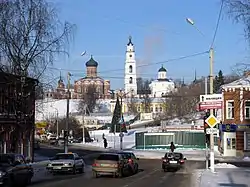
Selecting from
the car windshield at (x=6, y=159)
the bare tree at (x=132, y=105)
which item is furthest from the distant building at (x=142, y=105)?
the car windshield at (x=6, y=159)

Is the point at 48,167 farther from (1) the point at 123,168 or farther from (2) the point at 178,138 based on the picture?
(2) the point at 178,138

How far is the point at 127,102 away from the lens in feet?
590

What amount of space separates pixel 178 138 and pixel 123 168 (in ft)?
147

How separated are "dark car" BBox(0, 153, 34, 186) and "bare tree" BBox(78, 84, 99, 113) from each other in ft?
460

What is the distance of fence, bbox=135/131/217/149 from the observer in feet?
249

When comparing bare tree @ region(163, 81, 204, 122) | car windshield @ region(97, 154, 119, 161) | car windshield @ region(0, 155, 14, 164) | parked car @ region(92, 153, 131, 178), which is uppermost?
bare tree @ region(163, 81, 204, 122)

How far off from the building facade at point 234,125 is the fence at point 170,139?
14.1m

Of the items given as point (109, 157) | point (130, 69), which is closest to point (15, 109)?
point (109, 157)

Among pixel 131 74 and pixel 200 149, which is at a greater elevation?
pixel 131 74

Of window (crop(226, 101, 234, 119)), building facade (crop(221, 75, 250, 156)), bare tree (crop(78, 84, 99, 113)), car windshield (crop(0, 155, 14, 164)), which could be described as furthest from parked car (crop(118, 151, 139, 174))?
bare tree (crop(78, 84, 99, 113))

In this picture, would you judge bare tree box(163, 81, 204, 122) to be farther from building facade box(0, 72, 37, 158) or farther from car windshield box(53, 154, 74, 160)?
car windshield box(53, 154, 74, 160)

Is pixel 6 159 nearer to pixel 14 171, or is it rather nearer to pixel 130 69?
pixel 14 171

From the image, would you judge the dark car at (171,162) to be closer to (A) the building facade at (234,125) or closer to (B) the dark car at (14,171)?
(B) the dark car at (14,171)

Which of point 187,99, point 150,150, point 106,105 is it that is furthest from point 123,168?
point 106,105
